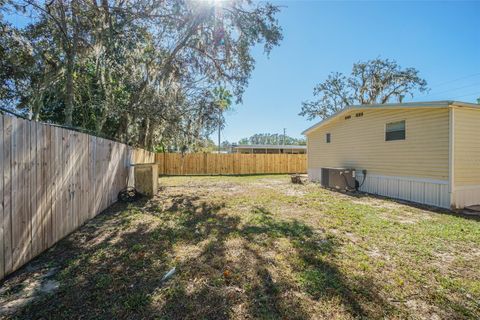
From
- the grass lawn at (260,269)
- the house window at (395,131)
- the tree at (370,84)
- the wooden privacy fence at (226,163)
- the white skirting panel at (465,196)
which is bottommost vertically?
the grass lawn at (260,269)

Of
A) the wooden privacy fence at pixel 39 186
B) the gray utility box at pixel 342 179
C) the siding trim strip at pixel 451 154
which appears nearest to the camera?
the wooden privacy fence at pixel 39 186

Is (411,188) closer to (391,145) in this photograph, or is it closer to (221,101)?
(391,145)

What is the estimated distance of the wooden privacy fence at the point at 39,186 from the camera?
7.59 feet

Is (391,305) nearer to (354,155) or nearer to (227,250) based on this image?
(227,250)

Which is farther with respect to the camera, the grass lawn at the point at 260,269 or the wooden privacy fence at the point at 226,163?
the wooden privacy fence at the point at 226,163

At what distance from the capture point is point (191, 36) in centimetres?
798

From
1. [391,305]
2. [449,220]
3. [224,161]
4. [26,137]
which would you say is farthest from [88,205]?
[224,161]

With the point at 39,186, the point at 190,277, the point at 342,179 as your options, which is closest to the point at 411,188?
the point at 342,179

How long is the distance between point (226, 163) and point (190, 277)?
49.0 ft

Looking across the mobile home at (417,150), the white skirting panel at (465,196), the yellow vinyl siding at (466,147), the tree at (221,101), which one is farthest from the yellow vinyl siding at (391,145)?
the tree at (221,101)

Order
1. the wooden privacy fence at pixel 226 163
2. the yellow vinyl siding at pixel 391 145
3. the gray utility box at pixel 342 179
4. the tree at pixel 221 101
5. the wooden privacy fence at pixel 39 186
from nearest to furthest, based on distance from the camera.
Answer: the wooden privacy fence at pixel 39 186 < the yellow vinyl siding at pixel 391 145 < the gray utility box at pixel 342 179 < the tree at pixel 221 101 < the wooden privacy fence at pixel 226 163

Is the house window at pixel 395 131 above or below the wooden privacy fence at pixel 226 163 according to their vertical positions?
above

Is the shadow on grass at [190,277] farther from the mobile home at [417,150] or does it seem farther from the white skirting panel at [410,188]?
the mobile home at [417,150]

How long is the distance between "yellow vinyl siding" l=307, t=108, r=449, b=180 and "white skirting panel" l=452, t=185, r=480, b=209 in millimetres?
538
